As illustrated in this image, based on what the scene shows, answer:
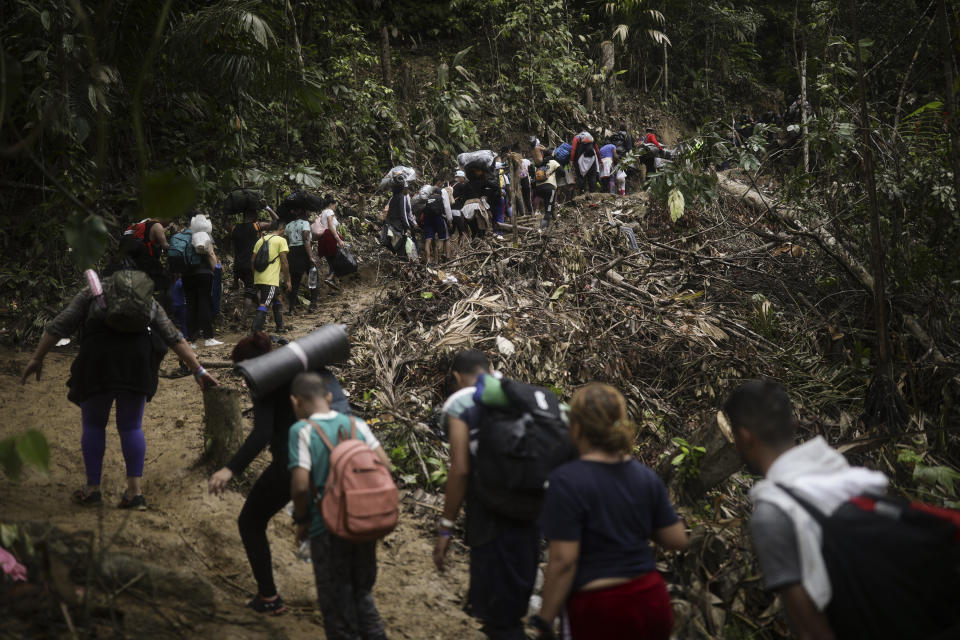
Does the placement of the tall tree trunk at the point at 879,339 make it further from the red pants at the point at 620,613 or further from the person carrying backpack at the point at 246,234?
the person carrying backpack at the point at 246,234

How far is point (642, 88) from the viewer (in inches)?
1034

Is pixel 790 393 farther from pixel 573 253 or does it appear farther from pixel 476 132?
pixel 476 132

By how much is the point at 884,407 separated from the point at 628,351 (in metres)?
2.59

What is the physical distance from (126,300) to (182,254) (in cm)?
438

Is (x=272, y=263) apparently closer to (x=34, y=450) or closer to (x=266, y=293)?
(x=266, y=293)

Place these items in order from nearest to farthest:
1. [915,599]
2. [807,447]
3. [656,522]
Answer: [915,599]
[807,447]
[656,522]

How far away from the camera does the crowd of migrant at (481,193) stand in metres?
12.4

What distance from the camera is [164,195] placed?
1.99 meters

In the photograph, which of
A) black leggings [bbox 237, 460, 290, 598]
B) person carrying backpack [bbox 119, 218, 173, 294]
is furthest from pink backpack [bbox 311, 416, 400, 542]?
person carrying backpack [bbox 119, 218, 173, 294]

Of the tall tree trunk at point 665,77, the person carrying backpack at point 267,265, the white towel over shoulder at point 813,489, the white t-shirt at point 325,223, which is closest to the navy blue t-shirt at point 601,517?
the white towel over shoulder at point 813,489

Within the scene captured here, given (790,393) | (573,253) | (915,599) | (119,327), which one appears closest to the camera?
(915,599)

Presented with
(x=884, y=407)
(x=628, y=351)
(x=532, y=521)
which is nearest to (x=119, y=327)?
(x=532, y=521)

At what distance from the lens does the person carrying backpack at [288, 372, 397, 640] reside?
331 cm

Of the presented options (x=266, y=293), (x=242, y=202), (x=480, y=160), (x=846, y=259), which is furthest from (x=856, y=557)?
(x=480, y=160)
